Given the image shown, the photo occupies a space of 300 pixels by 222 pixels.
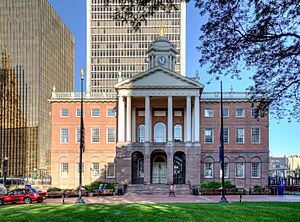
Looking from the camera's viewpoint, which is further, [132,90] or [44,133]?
[44,133]

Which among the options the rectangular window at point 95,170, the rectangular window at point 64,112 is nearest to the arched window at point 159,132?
the rectangular window at point 95,170

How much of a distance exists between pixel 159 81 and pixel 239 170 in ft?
54.4

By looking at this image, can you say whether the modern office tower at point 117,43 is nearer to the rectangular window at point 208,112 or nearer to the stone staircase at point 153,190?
the rectangular window at point 208,112

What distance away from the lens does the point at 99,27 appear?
132m

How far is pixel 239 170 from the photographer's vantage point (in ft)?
203

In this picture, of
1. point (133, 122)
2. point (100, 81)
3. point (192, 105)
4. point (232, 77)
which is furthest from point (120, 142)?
point (100, 81)

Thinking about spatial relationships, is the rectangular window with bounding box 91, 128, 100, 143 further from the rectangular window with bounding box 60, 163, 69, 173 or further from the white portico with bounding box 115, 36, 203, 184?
the white portico with bounding box 115, 36, 203, 184

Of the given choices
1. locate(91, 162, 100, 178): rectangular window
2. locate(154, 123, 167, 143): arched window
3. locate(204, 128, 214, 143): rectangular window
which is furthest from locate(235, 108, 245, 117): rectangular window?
locate(91, 162, 100, 178): rectangular window

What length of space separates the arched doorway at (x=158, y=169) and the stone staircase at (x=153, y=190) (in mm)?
8640

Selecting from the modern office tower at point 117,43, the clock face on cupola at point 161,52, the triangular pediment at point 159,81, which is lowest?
the triangular pediment at point 159,81

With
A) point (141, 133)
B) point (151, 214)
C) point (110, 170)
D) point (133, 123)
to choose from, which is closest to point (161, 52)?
point (133, 123)

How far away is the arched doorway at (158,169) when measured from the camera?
6236cm

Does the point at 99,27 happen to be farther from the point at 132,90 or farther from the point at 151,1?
the point at 151,1

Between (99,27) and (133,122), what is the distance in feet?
250
